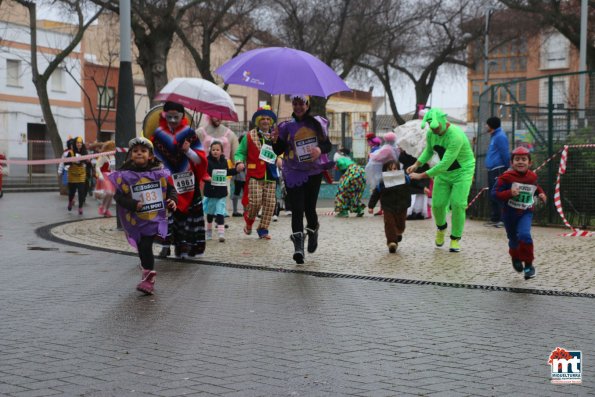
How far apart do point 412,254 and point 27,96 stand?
40.6 metres

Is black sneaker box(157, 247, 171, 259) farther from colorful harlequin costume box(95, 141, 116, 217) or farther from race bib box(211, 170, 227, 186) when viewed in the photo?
colorful harlequin costume box(95, 141, 116, 217)

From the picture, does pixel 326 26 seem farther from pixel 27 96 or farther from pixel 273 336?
pixel 273 336

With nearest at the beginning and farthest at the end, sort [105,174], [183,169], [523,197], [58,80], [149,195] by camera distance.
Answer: [149,195] < [523,197] < [183,169] < [105,174] < [58,80]

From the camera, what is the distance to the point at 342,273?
30.2 ft

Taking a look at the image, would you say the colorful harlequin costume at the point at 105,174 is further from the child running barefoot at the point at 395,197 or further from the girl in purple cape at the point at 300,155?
the girl in purple cape at the point at 300,155

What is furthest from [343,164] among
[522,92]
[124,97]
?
[124,97]

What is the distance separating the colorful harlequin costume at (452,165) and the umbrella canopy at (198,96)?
107 inches

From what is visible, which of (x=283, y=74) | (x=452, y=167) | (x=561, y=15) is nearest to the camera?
(x=283, y=74)

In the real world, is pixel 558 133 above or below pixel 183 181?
above

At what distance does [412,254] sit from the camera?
11.2 meters

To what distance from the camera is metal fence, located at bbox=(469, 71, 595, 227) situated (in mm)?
15719

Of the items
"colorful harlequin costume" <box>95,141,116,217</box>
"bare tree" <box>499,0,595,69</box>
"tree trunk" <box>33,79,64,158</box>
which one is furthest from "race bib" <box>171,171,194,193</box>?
"tree trunk" <box>33,79,64,158</box>

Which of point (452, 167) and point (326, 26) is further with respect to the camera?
point (326, 26)

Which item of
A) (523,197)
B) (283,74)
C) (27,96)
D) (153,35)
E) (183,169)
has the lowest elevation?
(523,197)
